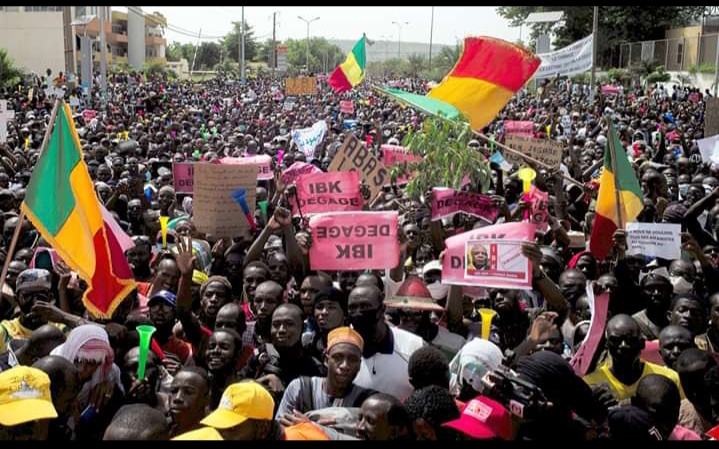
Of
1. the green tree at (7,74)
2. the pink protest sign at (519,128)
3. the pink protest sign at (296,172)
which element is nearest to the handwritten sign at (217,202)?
the pink protest sign at (296,172)

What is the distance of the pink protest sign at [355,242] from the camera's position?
557 cm

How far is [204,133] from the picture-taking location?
734 inches

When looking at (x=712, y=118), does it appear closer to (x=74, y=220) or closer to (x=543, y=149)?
(x=543, y=149)

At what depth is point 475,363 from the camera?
357cm

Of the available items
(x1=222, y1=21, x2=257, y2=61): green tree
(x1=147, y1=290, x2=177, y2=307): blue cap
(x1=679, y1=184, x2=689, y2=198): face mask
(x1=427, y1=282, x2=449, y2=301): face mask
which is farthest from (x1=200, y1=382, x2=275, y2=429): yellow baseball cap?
(x1=222, y1=21, x2=257, y2=61): green tree

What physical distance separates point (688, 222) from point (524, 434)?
4.70 m

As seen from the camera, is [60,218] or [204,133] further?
[204,133]

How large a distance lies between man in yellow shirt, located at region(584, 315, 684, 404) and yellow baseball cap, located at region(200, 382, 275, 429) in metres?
1.79

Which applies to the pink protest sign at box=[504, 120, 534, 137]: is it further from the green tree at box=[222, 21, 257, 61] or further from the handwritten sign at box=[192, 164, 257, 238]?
the green tree at box=[222, 21, 257, 61]

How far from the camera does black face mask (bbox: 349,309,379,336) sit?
4277 millimetres

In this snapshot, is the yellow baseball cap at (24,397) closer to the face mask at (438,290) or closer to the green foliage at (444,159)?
the face mask at (438,290)

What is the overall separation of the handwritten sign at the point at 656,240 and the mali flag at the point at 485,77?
10.5ft

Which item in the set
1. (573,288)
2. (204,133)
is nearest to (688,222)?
(573,288)

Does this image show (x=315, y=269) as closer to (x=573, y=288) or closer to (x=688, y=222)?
(x=573, y=288)
